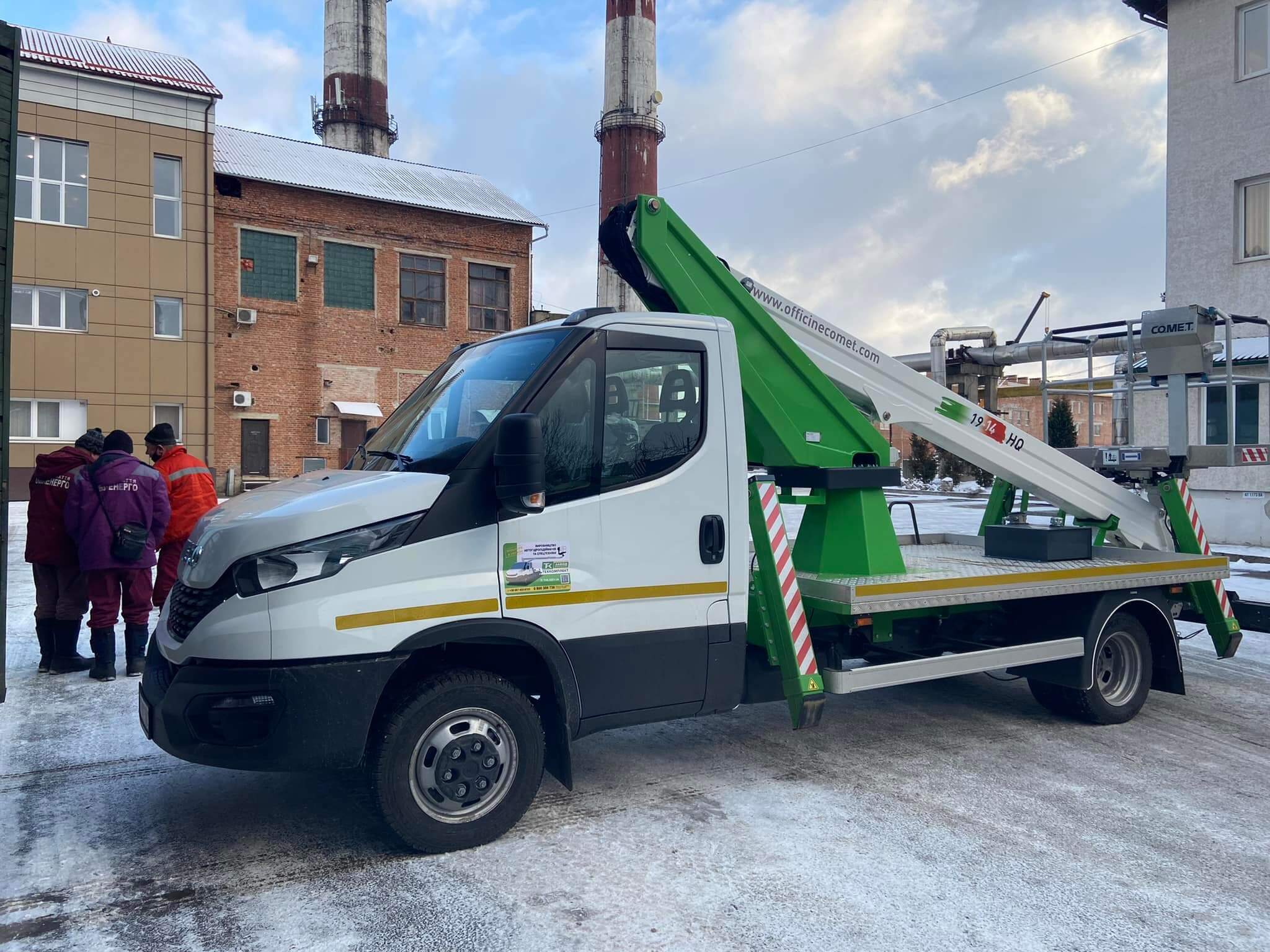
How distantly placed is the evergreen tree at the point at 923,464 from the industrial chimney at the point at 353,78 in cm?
2574

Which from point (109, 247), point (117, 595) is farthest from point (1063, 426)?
point (117, 595)

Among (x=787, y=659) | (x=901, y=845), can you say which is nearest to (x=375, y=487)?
(x=787, y=659)

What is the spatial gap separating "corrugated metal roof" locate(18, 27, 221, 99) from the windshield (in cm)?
2630

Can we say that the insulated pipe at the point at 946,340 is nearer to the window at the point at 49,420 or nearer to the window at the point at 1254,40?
the window at the point at 1254,40

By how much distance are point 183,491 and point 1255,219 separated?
58.2 feet

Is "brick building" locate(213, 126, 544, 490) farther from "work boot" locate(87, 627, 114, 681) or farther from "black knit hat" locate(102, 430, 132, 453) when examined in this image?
"work boot" locate(87, 627, 114, 681)

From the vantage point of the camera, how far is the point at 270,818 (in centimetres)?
464

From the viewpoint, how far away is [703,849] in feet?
14.3

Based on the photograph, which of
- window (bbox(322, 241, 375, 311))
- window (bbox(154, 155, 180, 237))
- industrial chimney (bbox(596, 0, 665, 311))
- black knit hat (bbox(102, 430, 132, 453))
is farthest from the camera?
industrial chimney (bbox(596, 0, 665, 311))

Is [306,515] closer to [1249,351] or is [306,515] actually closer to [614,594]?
[614,594]

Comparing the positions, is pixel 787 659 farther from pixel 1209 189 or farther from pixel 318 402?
pixel 318 402

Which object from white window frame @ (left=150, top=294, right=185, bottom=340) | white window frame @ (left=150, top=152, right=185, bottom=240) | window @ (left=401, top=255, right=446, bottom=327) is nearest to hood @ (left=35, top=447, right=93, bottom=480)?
white window frame @ (left=150, top=294, right=185, bottom=340)

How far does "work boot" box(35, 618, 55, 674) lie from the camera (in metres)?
7.54

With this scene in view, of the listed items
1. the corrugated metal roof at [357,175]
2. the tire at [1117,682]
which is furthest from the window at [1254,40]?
the corrugated metal roof at [357,175]
